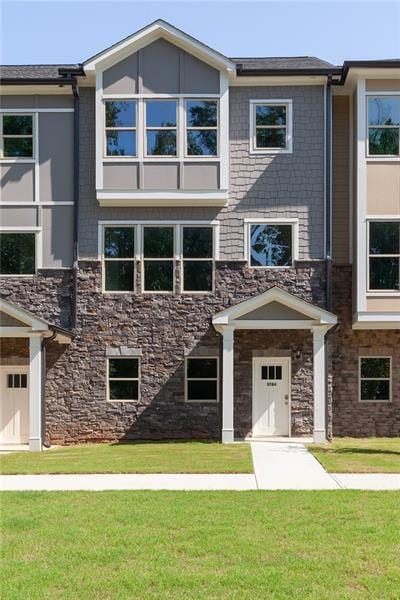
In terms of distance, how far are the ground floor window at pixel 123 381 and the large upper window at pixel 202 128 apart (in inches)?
231

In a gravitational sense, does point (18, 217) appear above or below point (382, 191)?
below

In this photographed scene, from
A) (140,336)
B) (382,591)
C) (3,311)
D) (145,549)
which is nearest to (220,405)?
(140,336)

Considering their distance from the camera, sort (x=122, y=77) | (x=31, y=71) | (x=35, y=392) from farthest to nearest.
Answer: (x=31, y=71)
(x=122, y=77)
(x=35, y=392)

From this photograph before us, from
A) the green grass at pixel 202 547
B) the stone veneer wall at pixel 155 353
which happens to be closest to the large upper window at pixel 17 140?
the stone veneer wall at pixel 155 353

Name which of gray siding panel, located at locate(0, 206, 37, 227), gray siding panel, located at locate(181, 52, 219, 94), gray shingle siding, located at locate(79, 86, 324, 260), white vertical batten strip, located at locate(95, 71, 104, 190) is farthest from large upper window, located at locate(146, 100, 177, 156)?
gray siding panel, located at locate(0, 206, 37, 227)

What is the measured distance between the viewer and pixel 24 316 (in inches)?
659

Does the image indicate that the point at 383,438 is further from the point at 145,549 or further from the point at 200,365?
the point at 145,549

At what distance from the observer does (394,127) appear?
18.2 m

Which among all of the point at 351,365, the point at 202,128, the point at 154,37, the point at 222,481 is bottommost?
the point at 222,481

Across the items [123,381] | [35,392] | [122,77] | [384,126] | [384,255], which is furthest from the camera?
[123,381]

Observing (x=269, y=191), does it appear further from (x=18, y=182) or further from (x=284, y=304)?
(x=18, y=182)

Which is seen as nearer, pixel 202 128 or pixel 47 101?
pixel 202 128

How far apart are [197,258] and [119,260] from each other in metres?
2.11

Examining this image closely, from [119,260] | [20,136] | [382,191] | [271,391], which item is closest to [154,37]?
[20,136]
